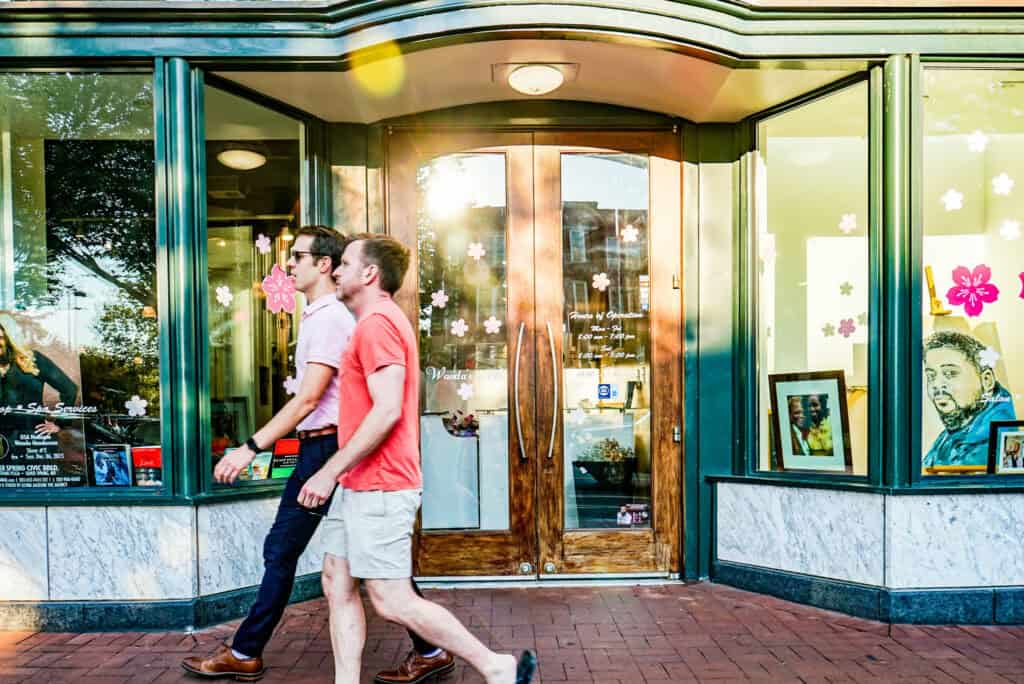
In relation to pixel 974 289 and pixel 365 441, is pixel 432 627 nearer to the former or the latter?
pixel 365 441

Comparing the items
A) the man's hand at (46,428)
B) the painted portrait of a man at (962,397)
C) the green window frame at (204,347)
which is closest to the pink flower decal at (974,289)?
the painted portrait of a man at (962,397)

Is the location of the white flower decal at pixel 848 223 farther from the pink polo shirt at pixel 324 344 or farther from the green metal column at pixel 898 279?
the pink polo shirt at pixel 324 344

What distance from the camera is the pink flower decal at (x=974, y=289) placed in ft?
15.0

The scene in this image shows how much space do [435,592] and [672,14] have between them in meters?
3.56

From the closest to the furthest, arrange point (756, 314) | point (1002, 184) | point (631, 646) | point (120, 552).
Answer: point (631, 646), point (120, 552), point (1002, 184), point (756, 314)

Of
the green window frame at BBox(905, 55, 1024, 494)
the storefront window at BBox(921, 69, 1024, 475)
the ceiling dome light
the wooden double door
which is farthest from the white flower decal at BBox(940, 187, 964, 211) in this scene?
the ceiling dome light

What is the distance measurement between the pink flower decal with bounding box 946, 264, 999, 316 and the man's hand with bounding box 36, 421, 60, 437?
523cm

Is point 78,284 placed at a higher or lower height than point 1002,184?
lower

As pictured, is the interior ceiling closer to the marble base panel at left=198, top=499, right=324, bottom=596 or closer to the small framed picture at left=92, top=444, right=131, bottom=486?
the small framed picture at left=92, top=444, right=131, bottom=486

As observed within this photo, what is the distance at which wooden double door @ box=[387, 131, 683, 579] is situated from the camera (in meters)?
4.97

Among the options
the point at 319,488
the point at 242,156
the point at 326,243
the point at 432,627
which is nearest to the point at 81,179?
the point at 242,156

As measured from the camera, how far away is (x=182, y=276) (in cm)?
418

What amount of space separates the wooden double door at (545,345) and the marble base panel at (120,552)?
1.45 m

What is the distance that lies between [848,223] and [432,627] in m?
3.49
